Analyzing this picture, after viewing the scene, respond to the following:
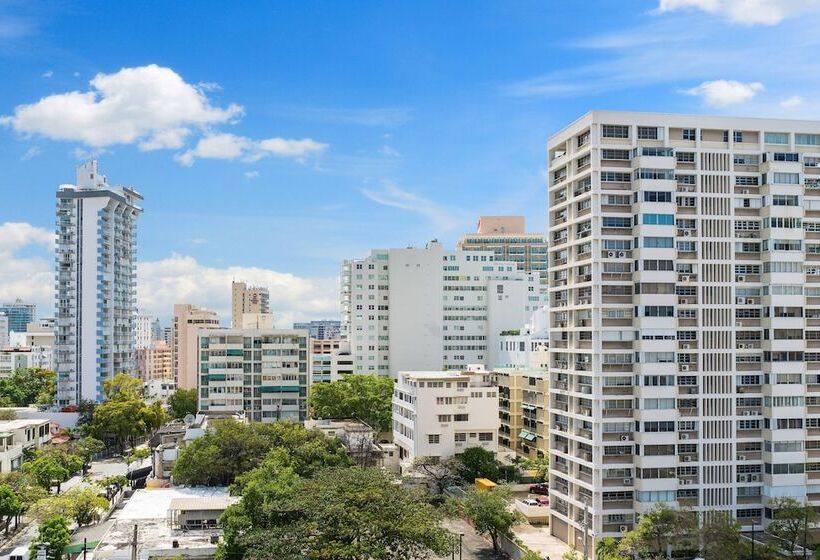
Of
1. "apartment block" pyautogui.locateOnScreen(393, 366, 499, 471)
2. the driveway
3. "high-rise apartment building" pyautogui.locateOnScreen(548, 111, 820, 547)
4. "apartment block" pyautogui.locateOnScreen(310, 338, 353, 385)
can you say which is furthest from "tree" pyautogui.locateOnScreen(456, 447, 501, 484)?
"apartment block" pyautogui.locateOnScreen(310, 338, 353, 385)

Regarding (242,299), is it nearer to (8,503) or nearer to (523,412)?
(523,412)

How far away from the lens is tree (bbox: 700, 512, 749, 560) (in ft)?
131

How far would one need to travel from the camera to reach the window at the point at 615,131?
46.0 meters

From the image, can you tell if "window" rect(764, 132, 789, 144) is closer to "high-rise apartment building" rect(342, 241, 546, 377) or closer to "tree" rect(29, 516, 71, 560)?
"tree" rect(29, 516, 71, 560)

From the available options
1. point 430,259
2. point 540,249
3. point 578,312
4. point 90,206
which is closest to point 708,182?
point 578,312

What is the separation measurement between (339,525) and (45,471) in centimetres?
3347

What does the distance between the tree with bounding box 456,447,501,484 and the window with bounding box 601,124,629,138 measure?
90.7ft

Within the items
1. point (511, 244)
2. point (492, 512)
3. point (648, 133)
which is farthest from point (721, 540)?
point (511, 244)

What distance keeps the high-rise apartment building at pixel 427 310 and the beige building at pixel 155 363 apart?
80.8 m

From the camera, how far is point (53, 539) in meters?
42.7

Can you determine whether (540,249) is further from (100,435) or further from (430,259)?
(100,435)

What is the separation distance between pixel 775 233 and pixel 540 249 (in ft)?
320

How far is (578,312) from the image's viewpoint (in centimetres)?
4759

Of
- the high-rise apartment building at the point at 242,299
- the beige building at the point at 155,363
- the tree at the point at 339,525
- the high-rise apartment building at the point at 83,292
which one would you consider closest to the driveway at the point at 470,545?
the tree at the point at 339,525
